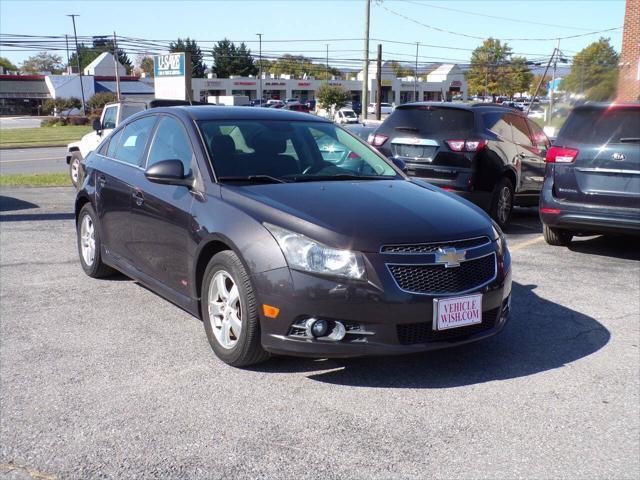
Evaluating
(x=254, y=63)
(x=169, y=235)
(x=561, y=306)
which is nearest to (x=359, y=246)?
(x=169, y=235)

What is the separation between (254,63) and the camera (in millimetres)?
117438

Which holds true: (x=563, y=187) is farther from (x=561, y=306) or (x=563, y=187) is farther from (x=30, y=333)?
(x=30, y=333)

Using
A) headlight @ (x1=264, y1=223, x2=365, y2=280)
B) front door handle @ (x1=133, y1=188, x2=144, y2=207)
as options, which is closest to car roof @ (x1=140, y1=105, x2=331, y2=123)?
front door handle @ (x1=133, y1=188, x2=144, y2=207)

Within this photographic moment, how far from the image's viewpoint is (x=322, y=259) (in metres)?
4.00

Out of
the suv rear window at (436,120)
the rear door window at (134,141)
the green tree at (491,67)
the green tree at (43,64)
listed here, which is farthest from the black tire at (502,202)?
the green tree at (43,64)

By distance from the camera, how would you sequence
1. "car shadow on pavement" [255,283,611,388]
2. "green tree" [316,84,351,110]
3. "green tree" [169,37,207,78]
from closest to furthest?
1. "car shadow on pavement" [255,283,611,388]
2. "green tree" [316,84,351,110]
3. "green tree" [169,37,207,78]

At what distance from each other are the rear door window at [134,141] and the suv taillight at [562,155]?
451cm

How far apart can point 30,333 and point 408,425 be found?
293cm

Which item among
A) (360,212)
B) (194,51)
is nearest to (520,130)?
(360,212)

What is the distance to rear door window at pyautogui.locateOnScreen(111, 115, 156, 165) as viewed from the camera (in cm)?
578

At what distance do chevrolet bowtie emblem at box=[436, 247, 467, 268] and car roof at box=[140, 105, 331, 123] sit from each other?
2081 mm

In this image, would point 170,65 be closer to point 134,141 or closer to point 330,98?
point 134,141

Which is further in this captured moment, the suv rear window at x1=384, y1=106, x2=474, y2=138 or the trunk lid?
the suv rear window at x1=384, y1=106, x2=474, y2=138

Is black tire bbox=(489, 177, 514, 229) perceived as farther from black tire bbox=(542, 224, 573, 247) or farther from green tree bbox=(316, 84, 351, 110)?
green tree bbox=(316, 84, 351, 110)
